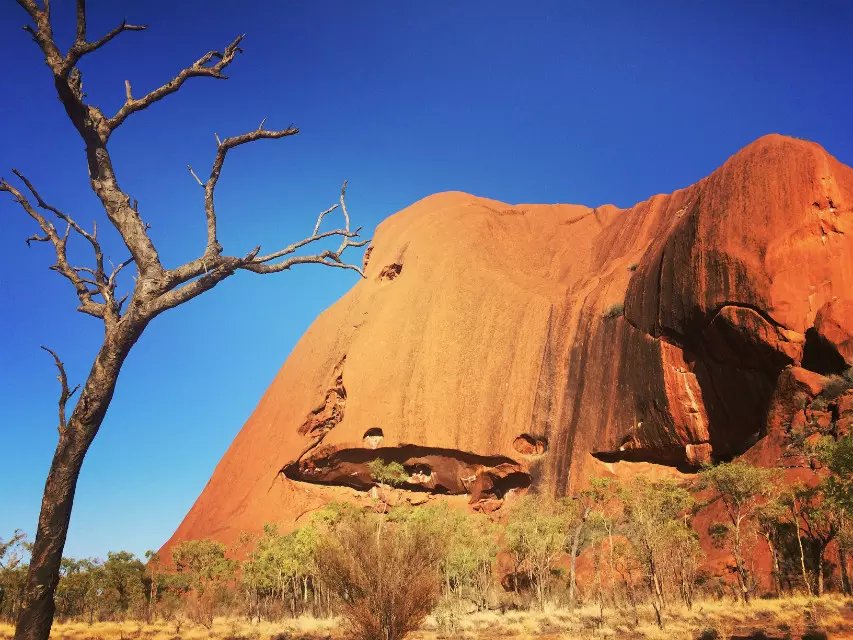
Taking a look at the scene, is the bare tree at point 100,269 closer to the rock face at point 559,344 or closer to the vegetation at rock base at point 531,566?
the vegetation at rock base at point 531,566

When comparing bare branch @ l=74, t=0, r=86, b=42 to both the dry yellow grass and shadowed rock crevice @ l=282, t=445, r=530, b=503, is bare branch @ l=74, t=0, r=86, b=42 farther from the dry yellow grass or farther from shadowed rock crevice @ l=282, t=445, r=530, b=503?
shadowed rock crevice @ l=282, t=445, r=530, b=503

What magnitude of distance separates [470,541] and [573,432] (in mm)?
14895

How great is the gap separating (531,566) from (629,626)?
2018 cm

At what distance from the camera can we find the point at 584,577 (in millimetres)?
41375

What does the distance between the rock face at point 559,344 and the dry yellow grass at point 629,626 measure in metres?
16.9

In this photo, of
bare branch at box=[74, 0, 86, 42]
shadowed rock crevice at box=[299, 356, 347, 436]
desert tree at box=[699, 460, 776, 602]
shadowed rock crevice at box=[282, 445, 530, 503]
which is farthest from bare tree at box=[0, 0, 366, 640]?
shadowed rock crevice at box=[299, 356, 347, 436]

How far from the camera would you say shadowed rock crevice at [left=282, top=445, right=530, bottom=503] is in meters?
53.1

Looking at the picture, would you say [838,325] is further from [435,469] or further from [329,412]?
[329,412]

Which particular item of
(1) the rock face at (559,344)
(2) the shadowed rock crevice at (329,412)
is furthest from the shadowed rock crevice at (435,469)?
(2) the shadowed rock crevice at (329,412)

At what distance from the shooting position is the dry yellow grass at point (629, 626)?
17.1m

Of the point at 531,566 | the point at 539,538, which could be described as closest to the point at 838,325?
the point at 539,538

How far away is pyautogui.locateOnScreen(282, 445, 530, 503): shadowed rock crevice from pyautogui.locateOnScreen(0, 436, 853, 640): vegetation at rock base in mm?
1653

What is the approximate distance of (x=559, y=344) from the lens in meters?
57.1

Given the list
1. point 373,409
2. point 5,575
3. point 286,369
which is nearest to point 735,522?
point 373,409
